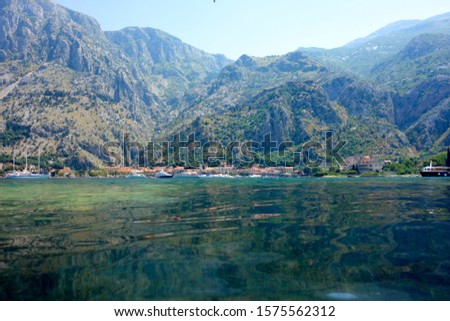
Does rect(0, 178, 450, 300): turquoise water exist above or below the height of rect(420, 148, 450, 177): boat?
above

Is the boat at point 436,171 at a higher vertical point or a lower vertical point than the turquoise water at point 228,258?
lower

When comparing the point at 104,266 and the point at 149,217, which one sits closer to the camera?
the point at 104,266

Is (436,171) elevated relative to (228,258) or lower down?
lower down

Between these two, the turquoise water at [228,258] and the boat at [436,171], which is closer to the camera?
the turquoise water at [228,258]

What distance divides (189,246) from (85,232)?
7.75 metres

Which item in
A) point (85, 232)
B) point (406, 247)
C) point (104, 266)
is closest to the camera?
point (104, 266)

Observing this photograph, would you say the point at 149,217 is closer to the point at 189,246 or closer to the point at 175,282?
the point at 189,246

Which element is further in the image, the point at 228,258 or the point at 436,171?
the point at 436,171

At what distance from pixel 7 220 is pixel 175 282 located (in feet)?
68.8

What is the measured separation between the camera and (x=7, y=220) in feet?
91.3

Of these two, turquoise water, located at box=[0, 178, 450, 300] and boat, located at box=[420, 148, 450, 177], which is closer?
turquoise water, located at box=[0, 178, 450, 300]
